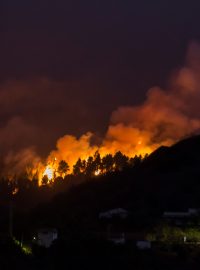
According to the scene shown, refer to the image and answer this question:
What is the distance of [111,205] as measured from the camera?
7362 centimetres

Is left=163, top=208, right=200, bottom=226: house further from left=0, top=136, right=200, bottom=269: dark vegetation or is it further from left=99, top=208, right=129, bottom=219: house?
left=99, top=208, right=129, bottom=219: house

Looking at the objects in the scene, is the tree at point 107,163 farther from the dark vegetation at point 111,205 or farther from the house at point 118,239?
the house at point 118,239

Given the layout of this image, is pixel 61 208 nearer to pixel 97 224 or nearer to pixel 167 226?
pixel 97 224

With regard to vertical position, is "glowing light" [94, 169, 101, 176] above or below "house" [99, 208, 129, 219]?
above

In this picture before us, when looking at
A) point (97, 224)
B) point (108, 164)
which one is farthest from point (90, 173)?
point (97, 224)

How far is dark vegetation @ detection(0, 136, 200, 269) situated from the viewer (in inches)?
1658

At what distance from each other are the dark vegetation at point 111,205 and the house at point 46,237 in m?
0.83

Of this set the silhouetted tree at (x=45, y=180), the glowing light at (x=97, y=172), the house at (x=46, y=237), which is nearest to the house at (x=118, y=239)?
the house at (x=46, y=237)

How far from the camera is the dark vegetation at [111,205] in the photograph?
42.1 metres

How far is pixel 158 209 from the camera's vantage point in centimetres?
6650

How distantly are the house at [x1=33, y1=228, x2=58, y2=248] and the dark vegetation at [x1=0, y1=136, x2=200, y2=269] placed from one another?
829 millimetres

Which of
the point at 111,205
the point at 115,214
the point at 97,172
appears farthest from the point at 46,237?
the point at 97,172

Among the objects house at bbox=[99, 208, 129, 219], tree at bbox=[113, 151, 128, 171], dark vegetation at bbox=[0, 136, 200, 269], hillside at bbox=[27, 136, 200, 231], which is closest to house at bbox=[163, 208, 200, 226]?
dark vegetation at bbox=[0, 136, 200, 269]

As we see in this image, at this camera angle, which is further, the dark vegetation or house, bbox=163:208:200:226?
house, bbox=163:208:200:226
